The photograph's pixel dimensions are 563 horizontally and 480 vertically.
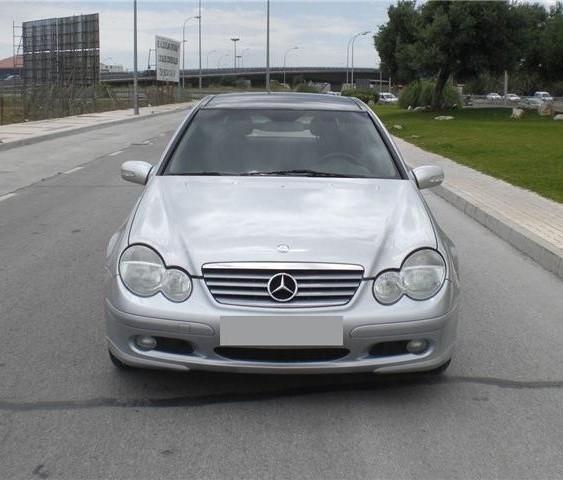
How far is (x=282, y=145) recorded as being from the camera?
5027 mm

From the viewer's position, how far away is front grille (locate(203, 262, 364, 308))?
346cm

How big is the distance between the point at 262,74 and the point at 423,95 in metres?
82.2

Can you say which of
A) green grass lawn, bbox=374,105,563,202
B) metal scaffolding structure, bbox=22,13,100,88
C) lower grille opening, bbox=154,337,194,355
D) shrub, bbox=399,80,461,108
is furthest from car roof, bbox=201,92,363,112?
metal scaffolding structure, bbox=22,13,100,88

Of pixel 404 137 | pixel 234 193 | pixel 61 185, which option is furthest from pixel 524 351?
pixel 404 137

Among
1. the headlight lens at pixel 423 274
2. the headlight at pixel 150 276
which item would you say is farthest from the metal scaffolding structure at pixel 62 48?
the headlight lens at pixel 423 274

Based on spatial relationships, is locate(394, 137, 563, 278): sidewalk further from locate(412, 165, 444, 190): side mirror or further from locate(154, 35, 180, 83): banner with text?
locate(154, 35, 180, 83): banner with text

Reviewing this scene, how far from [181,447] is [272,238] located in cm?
108

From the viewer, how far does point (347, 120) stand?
209 inches

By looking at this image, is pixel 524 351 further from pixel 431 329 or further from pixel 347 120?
pixel 347 120

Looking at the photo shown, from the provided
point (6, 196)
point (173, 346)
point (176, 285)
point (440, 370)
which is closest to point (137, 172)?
point (176, 285)

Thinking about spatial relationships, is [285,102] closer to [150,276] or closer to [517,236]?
[150,276]

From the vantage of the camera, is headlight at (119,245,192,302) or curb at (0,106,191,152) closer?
headlight at (119,245,192,302)

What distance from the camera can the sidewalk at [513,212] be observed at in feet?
23.9

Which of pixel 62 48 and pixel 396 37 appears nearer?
pixel 396 37
